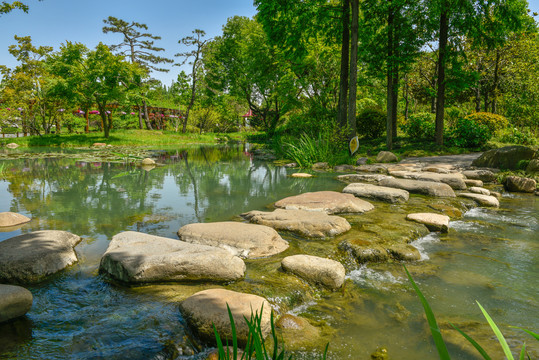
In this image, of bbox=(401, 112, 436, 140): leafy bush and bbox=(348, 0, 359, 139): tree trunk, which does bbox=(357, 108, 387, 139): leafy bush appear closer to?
bbox=(401, 112, 436, 140): leafy bush

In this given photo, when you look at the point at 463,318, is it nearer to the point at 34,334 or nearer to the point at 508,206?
the point at 34,334

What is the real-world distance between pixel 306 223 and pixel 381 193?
211 cm

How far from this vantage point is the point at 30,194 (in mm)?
5711

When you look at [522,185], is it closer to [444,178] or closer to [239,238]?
[444,178]

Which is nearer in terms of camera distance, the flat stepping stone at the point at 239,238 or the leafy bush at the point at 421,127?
the flat stepping stone at the point at 239,238

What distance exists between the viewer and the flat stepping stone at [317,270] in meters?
2.47

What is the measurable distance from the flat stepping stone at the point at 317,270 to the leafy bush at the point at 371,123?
13098 millimetres

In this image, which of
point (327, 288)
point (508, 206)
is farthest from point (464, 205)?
point (327, 288)

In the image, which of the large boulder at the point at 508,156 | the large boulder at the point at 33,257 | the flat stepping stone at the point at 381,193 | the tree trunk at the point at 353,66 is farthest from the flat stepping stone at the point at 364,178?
the large boulder at the point at 33,257

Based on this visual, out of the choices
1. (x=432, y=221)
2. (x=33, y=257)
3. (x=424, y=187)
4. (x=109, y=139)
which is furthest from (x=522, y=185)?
(x=109, y=139)

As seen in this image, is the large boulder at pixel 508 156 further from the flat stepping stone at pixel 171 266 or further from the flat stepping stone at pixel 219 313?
the flat stepping stone at pixel 219 313

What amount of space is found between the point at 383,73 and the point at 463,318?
11134 millimetres

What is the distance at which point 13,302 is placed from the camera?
192 cm

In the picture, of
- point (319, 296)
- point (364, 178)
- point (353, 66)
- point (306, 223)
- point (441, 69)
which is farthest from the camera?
point (441, 69)
